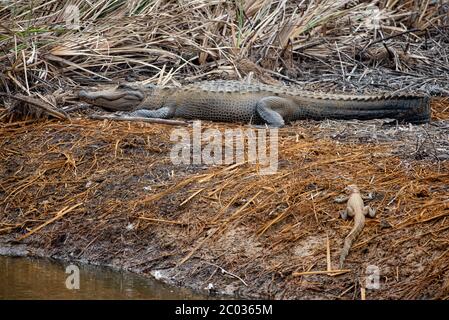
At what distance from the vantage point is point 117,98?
9.87 metres

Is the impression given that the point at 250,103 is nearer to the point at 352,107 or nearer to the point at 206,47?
the point at 352,107

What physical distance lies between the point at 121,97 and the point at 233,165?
2202 millimetres

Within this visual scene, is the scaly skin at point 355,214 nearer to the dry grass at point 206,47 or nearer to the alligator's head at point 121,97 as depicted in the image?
the alligator's head at point 121,97

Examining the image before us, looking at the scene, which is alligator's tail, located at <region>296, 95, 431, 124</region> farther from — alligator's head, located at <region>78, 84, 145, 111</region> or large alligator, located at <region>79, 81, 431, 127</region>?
alligator's head, located at <region>78, 84, 145, 111</region>

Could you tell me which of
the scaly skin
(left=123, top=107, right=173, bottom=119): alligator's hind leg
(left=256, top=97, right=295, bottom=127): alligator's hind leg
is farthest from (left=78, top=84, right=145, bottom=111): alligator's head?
the scaly skin

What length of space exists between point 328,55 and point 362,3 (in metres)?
1.40

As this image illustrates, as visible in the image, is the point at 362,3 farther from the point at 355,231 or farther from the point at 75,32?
the point at 355,231

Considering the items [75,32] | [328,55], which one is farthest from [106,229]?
[328,55]

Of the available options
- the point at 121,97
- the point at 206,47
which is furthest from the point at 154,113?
the point at 206,47

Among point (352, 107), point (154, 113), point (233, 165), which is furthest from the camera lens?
point (154, 113)

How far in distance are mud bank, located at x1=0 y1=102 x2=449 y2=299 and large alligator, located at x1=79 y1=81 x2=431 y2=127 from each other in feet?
1.31

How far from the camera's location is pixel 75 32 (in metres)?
10.7

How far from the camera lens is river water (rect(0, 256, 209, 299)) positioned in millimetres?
6641

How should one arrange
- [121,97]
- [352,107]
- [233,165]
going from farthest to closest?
[121,97] → [352,107] → [233,165]
